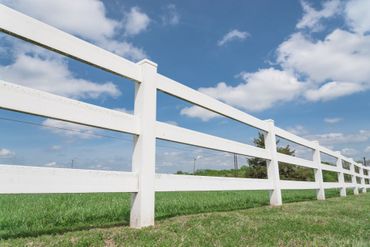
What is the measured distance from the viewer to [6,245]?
2270mm

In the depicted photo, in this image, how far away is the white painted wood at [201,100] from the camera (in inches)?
154

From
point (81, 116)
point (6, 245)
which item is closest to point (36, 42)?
point (81, 116)

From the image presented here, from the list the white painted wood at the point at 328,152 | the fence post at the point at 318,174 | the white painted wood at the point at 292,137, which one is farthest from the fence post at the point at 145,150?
the white painted wood at the point at 328,152

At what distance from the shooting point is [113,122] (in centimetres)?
314

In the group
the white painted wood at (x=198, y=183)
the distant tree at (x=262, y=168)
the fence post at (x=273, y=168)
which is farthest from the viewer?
the distant tree at (x=262, y=168)

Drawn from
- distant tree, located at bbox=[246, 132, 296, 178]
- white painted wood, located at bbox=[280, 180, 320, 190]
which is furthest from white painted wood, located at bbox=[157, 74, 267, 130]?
distant tree, located at bbox=[246, 132, 296, 178]

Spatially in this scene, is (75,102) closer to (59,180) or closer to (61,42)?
(61,42)

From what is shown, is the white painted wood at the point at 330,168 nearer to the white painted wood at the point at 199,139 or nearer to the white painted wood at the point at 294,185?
the white painted wood at the point at 294,185

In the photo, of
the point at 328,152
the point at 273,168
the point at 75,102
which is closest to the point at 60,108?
the point at 75,102

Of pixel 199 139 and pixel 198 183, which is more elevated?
pixel 199 139

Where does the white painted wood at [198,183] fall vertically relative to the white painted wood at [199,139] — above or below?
below

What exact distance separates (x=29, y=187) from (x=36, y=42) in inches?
46.2

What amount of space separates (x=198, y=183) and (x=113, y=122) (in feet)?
4.97

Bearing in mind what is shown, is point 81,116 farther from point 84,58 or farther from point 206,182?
point 206,182
